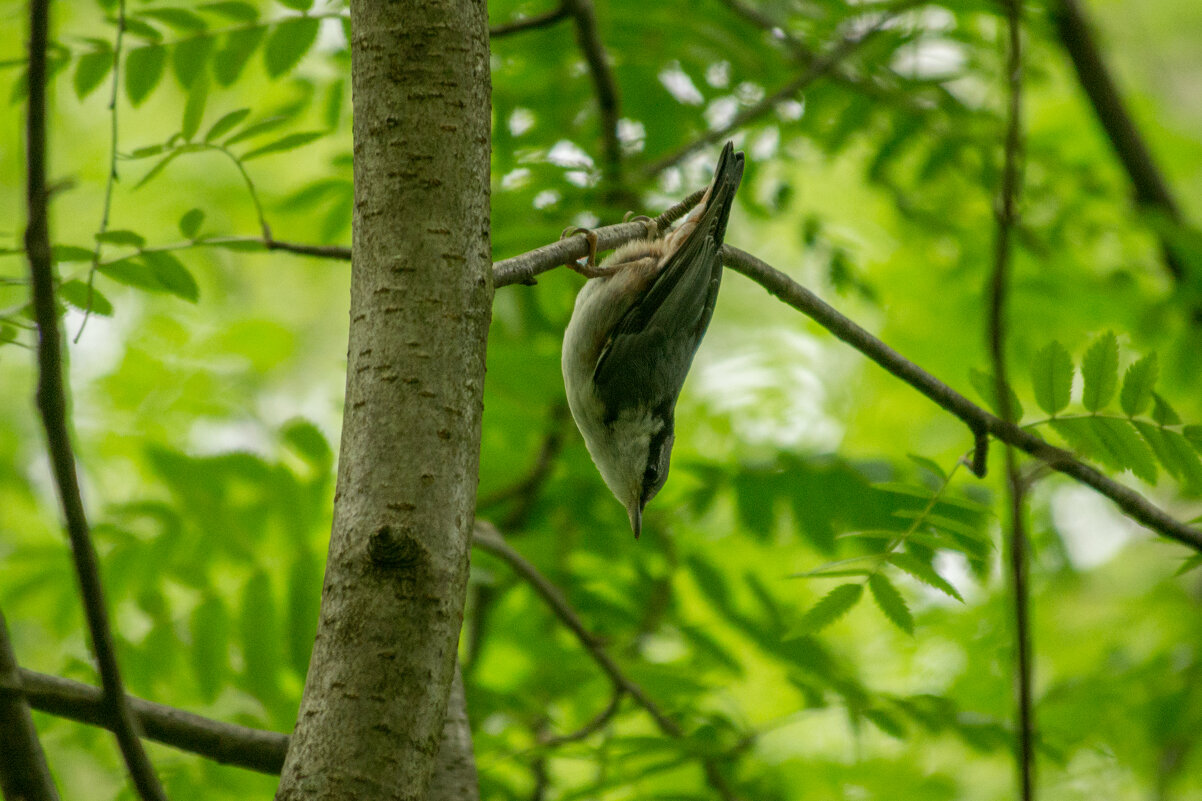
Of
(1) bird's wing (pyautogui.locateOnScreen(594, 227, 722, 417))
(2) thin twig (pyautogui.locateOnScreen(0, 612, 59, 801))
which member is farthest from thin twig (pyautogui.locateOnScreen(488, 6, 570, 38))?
(2) thin twig (pyautogui.locateOnScreen(0, 612, 59, 801))

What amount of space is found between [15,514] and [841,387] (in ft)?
16.4

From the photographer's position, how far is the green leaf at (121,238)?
6.98 ft

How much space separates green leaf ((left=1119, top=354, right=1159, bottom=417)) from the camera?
6.92 ft

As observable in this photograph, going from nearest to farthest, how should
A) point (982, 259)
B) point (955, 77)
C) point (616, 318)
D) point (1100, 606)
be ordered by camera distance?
point (616, 318), point (955, 77), point (982, 259), point (1100, 606)

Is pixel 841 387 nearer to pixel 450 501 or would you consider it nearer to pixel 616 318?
pixel 616 318

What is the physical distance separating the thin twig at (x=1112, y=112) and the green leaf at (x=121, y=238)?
459 centimetres

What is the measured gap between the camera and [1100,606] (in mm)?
6332

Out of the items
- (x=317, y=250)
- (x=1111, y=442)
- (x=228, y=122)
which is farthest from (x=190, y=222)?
(x=1111, y=442)

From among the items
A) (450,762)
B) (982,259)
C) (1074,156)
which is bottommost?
(450,762)

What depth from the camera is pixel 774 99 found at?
3.66m

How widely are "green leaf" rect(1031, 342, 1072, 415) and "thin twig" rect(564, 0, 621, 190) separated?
1.50 meters

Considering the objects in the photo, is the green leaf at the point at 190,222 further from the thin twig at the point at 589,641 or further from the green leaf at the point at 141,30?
the thin twig at the point at 589,641

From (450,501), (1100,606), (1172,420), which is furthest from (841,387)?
(450,501)

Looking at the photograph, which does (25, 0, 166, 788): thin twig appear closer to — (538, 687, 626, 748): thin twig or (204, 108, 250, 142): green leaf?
(204, 108, 250, 142): green leaf
